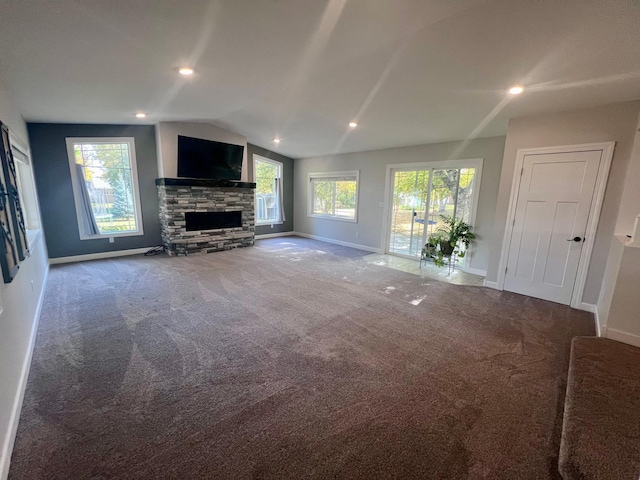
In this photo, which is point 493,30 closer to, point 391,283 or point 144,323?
point 391,283

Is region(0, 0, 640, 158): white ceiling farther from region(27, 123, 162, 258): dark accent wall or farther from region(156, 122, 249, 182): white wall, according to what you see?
region(156, 122, 249, 182): white wall

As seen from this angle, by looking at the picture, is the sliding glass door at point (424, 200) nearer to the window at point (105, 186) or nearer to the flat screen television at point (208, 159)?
the flat screen television at point (208, 159)

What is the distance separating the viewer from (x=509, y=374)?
2107 millimetres

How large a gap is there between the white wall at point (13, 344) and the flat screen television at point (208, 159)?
279 centimetres

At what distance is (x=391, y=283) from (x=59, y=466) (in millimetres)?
3730

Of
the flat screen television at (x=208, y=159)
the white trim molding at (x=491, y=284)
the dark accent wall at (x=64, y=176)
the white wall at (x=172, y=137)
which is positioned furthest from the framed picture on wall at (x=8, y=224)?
the white trim molding at (x=491, y=284)

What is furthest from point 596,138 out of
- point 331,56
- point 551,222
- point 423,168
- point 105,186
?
point 105,186

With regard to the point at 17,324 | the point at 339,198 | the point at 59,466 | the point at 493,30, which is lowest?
the point at 59,466

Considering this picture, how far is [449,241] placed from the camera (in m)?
4.74

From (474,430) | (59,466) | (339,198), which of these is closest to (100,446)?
(59,466)

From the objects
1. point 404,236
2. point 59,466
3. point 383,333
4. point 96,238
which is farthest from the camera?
point 404,236

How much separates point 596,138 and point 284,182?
21.3 ft

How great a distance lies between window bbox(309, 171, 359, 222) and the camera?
677 centimetres

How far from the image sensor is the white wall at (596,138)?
2930mm
